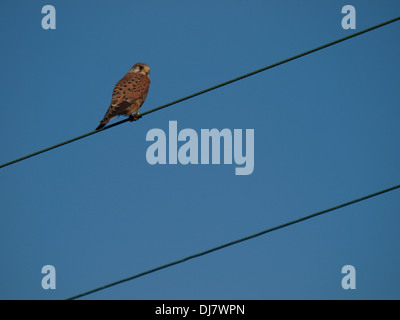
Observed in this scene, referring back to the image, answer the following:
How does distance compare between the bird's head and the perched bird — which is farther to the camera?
the bird's head

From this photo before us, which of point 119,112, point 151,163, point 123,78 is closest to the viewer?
point 119,112

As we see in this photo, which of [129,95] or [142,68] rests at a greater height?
[142,68]

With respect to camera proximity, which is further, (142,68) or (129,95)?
(142,68)

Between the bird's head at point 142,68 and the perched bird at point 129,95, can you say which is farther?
the bird's head at point 142,68

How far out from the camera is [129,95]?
10.2m

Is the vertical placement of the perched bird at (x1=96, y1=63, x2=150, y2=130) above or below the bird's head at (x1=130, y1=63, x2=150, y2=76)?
below

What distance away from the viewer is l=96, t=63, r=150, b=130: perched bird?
378 inches

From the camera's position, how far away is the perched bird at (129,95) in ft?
31.5

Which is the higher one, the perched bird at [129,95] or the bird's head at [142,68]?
the bird's head at [142,68]
